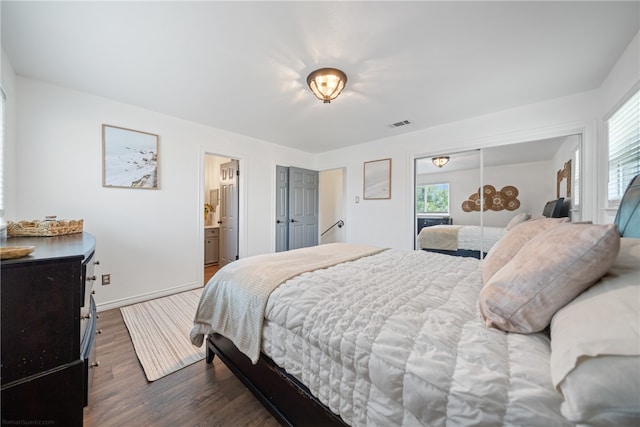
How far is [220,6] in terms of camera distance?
4.86ft

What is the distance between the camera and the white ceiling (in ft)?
4.96

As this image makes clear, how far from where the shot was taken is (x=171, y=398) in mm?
1455

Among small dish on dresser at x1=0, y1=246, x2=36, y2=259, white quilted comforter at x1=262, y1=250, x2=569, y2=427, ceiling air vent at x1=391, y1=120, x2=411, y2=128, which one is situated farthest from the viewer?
ceiling air vent at x1=391, y1=120, x2=411, y2=128

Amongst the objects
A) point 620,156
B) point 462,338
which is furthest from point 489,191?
point 462,338

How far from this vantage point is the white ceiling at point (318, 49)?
1.51 metres

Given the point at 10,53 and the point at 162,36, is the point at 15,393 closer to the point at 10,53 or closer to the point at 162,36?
the point at 162,36

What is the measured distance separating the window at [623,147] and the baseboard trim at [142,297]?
185 inches

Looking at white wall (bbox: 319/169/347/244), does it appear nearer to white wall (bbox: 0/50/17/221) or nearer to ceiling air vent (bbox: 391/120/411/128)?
ceiling air vent (bbox: 391/120/411/128)

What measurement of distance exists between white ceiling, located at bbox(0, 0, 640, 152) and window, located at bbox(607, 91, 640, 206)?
18.2 inches

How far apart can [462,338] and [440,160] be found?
129 inches

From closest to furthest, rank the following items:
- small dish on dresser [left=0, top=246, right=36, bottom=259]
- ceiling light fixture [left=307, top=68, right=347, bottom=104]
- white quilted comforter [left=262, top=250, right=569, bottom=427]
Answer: white quilted comforter [left=262, top=250, right=569, bottom=427], small dish on dresser [left=0, top=246, right=36, bottom=259], ceiling light fixture [left=307, top=68, right=347, bottom=104]

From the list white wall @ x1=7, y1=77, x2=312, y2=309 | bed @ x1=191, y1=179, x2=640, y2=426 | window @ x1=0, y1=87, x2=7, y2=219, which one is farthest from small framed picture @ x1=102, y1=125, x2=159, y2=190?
bed @ x1=191, y1=179, x2=640, y2=426

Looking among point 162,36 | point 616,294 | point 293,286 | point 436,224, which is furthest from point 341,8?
point 436,224

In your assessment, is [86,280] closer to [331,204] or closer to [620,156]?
[620,156]
